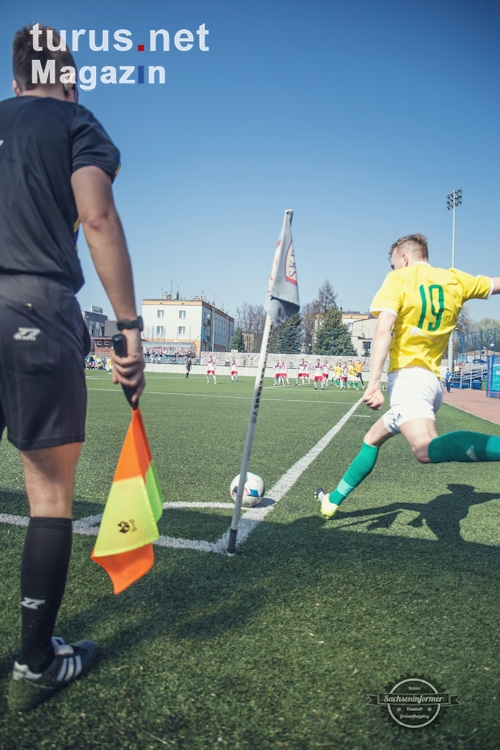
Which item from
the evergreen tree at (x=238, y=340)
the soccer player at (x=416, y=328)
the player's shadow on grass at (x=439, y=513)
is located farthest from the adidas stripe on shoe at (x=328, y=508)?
the evergreen tree at (x=238, y=340)

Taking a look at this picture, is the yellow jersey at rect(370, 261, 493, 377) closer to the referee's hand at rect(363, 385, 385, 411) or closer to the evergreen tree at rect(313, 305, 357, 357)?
the referee's hand at rect(363, 385, 385, 411)

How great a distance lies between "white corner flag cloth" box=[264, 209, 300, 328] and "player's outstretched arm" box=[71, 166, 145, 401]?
1.20 m

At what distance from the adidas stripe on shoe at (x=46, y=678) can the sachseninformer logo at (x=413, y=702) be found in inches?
40.0

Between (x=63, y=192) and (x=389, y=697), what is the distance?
203 cm

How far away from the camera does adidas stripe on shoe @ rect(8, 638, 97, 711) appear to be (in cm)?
175

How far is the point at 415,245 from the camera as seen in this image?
12.0ft

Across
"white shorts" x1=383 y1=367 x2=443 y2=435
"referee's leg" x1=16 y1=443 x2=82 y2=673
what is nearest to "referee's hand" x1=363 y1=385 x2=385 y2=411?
"white shorts" x1=383 y1=367 x2=443 y2=435

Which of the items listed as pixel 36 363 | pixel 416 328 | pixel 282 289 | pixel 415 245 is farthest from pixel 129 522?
pixel 415 245

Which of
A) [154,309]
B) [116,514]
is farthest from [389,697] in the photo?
[154,309]

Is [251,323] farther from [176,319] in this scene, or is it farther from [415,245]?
[415,245]

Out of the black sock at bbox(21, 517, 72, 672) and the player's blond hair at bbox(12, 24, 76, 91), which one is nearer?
the black sock at bbox(21, 517, 72, 672)

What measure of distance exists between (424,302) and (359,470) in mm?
1326

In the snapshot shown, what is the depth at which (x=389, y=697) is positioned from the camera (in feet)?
6.01

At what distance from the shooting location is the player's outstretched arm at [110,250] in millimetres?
1756
